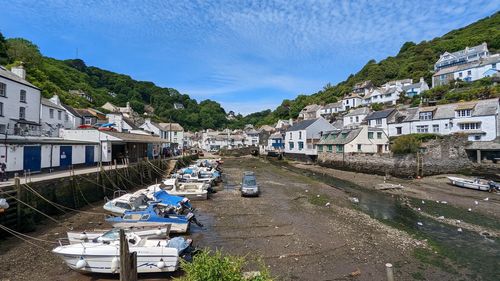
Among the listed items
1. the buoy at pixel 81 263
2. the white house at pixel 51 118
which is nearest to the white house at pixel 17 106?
the white house at pixel 51 118

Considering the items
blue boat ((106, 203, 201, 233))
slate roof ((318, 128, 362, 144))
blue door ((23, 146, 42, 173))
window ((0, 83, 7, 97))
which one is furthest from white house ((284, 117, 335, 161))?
window ((0, 83, 7, 97))

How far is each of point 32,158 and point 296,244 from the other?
Result: 21.3 metres

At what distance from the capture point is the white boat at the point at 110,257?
1038 centimetres

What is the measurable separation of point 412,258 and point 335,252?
11.4 feet

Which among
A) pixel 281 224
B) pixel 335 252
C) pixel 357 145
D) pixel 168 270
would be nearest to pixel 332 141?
pixel 357 145

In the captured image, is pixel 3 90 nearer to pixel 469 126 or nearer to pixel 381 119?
pixel 381 119

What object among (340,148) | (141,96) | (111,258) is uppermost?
(141,96)

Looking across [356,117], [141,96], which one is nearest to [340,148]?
[356,117]

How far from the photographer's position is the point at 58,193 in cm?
1939

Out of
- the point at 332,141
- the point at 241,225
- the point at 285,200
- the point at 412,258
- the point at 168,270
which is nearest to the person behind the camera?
the point at 168,270

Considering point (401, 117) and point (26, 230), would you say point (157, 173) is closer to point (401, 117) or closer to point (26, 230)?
point (26, 230)

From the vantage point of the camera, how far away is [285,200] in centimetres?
2561

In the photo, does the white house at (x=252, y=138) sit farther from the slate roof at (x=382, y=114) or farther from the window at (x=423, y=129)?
the window at (x=423, y=129)

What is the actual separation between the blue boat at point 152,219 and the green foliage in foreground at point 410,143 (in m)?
Answer: 37.5
